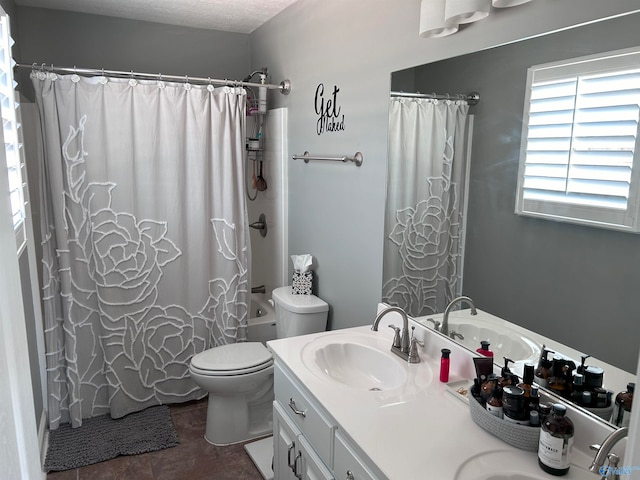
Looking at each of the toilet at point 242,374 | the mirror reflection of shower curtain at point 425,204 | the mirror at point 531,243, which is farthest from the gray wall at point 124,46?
the mirror at point 531,243

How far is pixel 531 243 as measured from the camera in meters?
1.46

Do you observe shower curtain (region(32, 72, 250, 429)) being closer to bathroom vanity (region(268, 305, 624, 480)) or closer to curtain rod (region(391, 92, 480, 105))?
bathroom vanity (region(268, 305, 624, 480))

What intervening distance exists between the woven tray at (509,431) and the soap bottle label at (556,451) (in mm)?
77

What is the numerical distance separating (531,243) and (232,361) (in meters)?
1.79

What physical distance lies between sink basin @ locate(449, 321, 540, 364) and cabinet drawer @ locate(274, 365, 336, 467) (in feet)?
1.94

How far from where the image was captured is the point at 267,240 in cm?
354

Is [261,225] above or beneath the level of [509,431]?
above

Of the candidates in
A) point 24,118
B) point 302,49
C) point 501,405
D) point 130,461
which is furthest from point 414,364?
point 24,118

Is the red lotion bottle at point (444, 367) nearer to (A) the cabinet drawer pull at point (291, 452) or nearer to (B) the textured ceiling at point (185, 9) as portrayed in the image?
(A) the cabinet drawer pull at point (291, 452)

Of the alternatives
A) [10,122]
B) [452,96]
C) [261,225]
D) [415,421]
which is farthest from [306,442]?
[261,225]

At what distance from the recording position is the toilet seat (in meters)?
2.58

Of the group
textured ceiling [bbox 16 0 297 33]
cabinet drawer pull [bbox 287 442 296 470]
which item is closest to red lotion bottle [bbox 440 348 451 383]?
cabinet drawer pull [bbox 287 442 296 470]

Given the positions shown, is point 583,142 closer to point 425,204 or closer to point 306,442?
point 425,204

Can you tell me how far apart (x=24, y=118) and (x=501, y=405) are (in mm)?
2941
